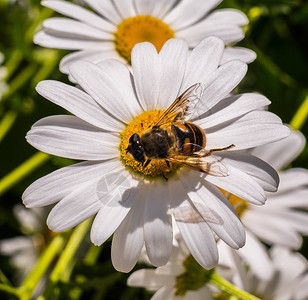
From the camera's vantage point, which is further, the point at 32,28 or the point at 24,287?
the point at 32,28

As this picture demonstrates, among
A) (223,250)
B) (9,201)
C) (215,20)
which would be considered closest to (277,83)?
(215,20)

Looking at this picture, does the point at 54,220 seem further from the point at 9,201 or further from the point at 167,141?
the point at 9,201

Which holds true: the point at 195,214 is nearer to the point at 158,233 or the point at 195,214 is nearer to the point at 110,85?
the point at 158,233

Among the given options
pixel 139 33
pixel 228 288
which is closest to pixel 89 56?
pixel 139 33

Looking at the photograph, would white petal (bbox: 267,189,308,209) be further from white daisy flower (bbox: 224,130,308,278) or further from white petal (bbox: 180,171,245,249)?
white petal (bbox: 180,171,245,249)

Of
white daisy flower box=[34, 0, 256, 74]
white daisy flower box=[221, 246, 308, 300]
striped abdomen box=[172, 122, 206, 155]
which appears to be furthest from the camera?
white daisy flower box=[221, 246, 308, 300]

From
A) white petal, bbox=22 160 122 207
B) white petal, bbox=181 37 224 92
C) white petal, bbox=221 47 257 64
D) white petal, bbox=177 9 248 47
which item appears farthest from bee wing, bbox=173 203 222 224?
white petal, bbox=177 9 248 47

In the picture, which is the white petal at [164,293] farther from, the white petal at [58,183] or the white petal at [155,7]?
the white petal at [155,7]
